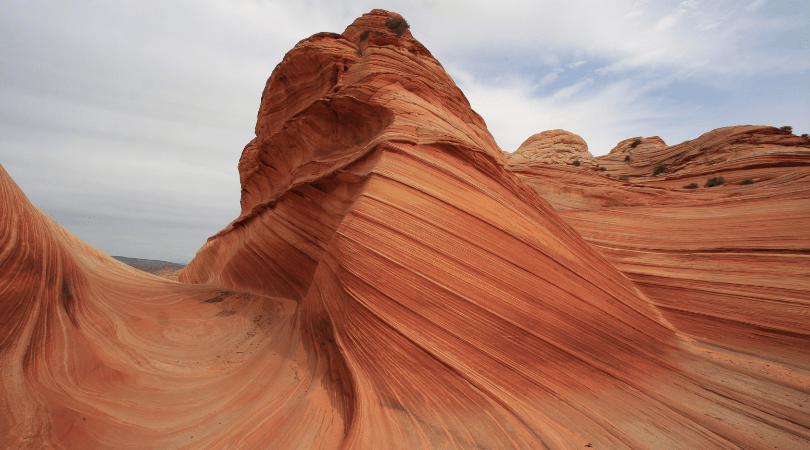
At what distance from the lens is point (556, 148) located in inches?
780

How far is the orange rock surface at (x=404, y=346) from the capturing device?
358cm

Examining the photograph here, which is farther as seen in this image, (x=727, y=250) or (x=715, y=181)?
(x=715, y=181)

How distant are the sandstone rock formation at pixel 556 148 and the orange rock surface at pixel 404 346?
14004 mm

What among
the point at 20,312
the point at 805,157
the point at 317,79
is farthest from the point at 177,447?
the point at 805,157

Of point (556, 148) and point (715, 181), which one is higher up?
point (556, 148)

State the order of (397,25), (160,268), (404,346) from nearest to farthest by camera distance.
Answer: (404,346) → (397,25) → (160,268)

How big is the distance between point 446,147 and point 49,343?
7.06m

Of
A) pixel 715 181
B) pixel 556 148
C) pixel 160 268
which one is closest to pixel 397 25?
pixel 715 181

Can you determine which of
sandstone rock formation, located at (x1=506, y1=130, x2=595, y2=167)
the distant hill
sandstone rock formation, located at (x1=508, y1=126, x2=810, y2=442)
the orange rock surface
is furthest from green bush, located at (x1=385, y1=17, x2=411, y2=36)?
the distant hill

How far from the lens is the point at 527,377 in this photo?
412 centimetres

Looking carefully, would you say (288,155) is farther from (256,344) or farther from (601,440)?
(601,440)

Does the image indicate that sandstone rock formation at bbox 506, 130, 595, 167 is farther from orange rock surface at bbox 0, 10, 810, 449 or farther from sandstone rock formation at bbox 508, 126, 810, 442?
orange rock surface at bbox 0, 10, 810, 449

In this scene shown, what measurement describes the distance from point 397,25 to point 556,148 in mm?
15036

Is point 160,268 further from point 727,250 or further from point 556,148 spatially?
point 727,250
